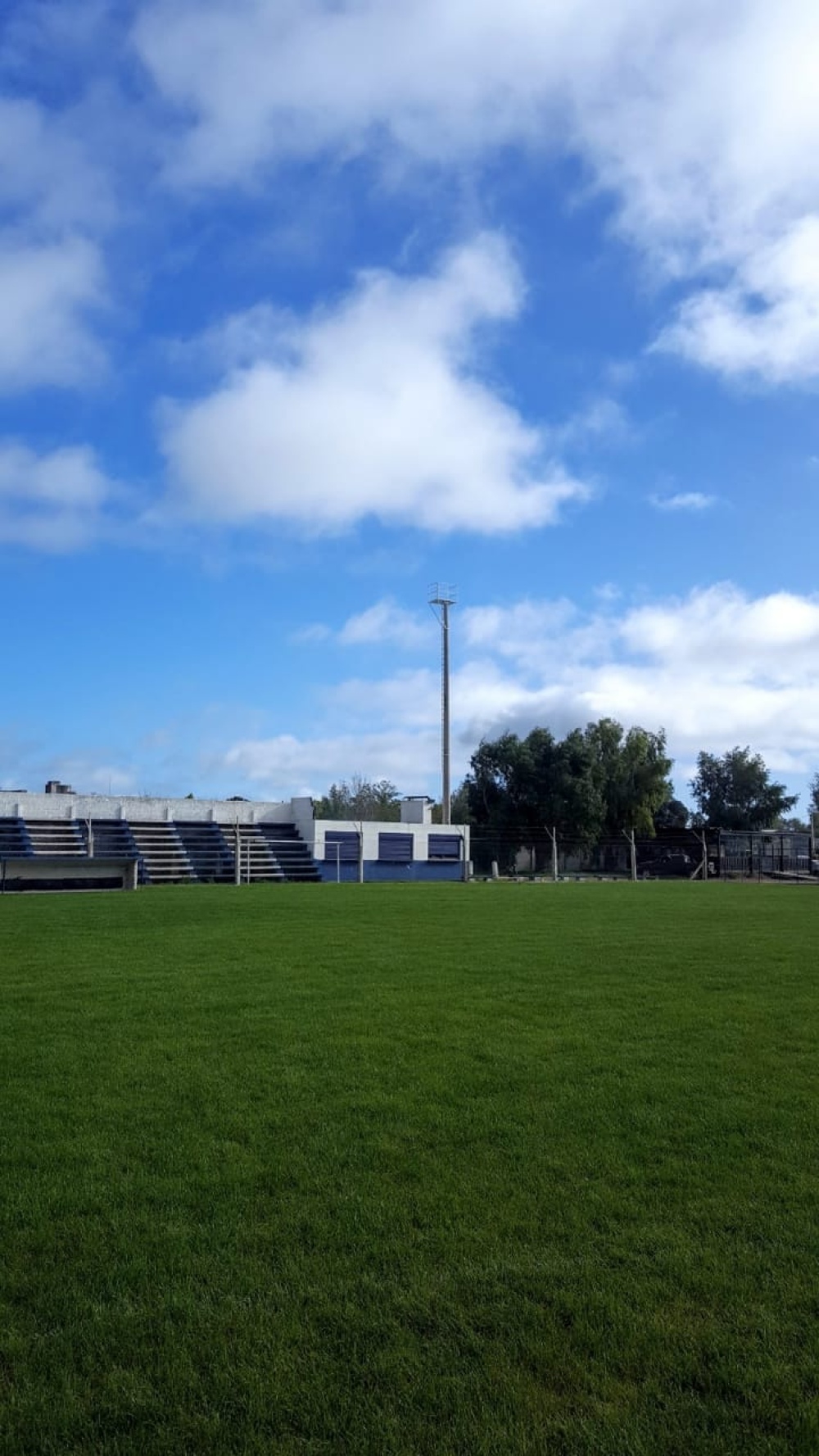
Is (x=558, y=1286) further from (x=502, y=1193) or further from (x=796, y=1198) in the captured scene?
(x=796, y=1198)

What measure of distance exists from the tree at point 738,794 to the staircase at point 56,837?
2176 inches

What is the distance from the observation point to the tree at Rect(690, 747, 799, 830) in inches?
3036

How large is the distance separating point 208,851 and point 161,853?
166 centimetres

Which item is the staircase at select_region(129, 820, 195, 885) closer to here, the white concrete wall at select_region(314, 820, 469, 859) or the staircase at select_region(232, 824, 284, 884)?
the staircase at select_region(232, 824, 284, 884)

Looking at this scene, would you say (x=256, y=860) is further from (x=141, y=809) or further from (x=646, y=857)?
(x=646, y=857)

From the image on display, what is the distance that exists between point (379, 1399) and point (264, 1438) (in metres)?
0.31

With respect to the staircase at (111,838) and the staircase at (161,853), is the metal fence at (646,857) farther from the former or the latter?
the staircase at (111,838)

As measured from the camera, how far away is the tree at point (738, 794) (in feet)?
253

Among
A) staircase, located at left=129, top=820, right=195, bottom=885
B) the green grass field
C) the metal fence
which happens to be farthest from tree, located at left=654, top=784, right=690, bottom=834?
the green grass field

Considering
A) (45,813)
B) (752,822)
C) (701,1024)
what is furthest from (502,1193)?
(752,822)

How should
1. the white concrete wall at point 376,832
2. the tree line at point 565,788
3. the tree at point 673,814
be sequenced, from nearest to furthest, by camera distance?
the white concrete wall at point 376,832, the tree line at point 565,788, the tree at point 673,814

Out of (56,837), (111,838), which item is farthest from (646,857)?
(56,837)

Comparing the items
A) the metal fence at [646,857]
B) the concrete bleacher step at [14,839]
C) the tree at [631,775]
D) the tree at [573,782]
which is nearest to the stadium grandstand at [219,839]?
the concrete bleacher step at [14,839]

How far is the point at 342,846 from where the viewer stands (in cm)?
3644
